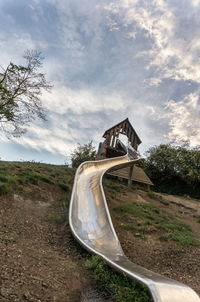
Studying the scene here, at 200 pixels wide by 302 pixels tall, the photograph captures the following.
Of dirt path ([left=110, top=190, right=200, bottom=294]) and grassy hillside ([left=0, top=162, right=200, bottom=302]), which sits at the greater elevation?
grassy hillside ([left=0, top=162, right=200, bottom=302])

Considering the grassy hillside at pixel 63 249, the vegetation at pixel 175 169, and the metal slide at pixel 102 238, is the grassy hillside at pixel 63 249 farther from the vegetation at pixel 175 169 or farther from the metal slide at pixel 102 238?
the vegetation at pixel 175 169

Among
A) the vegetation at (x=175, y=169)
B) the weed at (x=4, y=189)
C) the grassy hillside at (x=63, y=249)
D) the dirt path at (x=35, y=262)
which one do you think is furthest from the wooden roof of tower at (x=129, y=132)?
the dirt path at (x=35, y=262)

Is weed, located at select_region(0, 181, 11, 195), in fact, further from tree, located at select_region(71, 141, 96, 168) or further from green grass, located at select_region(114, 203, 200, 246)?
tree, located at select_region(71, 141, 96, 168)

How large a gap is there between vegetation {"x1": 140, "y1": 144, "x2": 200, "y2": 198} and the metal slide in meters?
9.93

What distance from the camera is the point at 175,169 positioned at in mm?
18391

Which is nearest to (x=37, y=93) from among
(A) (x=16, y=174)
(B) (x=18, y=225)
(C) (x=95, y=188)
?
(A) (x=16, y=174)

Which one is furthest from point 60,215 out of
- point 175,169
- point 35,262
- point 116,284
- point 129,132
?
point 175,169

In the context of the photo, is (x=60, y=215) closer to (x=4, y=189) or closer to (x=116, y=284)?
(x=4, y=189)

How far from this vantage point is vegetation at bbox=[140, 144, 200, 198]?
16.6 metres

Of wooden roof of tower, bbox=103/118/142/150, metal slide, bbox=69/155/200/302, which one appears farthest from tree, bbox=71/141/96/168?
metal slide, bbox=69/155/200/302

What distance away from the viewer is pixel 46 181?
7922mm

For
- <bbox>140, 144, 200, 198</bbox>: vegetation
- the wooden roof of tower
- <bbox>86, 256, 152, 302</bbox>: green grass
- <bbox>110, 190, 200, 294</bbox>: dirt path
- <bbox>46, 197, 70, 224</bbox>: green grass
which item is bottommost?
<bbox>110, 190, 200, 294</bbox>: dirt path

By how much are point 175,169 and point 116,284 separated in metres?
17.4

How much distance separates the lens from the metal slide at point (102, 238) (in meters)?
2.05
